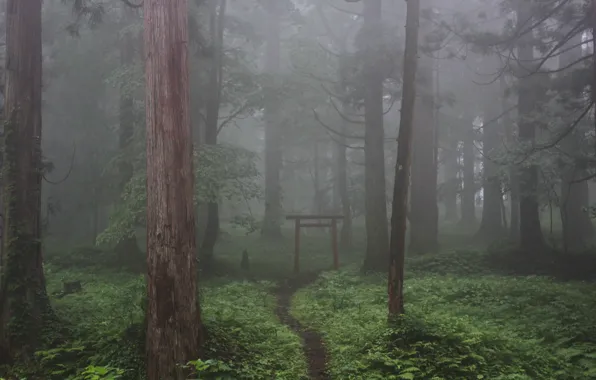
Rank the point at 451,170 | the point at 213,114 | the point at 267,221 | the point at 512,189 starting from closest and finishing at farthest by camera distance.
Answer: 1. the point at 213,114
2. the point at 512,189
3. the point at 267,221
4. the point at 451,170

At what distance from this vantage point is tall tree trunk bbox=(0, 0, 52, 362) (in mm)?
8664

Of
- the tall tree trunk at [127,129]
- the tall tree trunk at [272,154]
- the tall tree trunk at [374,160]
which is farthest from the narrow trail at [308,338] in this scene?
the tall tree trunk at [272,154]

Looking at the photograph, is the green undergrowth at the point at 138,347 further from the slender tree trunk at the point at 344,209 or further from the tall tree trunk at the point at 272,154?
the tall tree trunk at the point at 272,154

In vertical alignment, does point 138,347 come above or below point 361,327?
above

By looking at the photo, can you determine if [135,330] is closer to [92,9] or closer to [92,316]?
[92,316]

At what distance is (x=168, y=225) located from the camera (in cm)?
658

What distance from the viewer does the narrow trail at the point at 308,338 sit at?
7.94m

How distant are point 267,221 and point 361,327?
18285mm

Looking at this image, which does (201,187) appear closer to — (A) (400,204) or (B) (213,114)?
(B) (213,114)

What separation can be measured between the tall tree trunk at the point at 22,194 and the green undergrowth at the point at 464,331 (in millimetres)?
5175

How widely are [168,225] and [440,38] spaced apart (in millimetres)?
11618

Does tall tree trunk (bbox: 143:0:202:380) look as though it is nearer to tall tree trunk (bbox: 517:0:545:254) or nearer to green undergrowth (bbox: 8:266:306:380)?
green undergrowth (bbox: 8:266:306:380)

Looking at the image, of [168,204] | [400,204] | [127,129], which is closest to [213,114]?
[127,129]

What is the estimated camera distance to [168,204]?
659 cm
